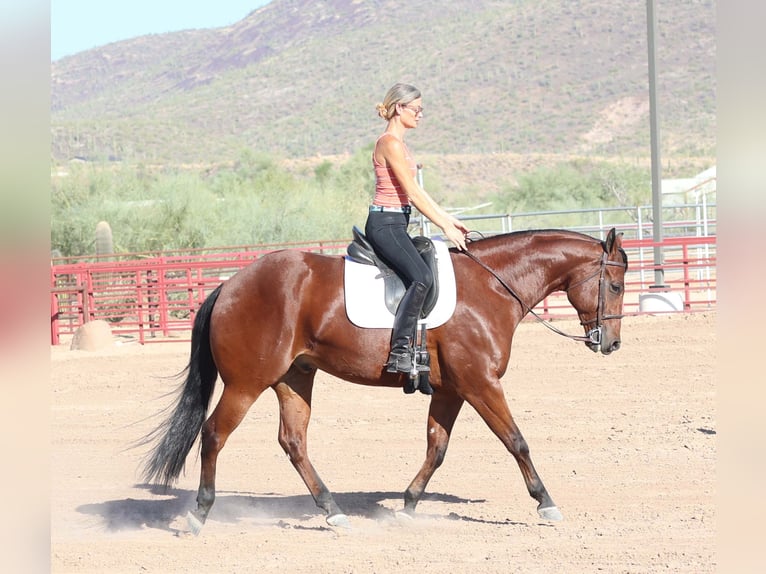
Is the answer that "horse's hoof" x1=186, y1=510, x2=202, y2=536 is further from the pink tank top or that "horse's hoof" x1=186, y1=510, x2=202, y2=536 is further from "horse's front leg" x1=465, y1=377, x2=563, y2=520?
the pink tank top

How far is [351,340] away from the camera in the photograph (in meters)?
6.09

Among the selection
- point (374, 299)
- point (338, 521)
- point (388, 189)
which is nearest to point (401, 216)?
point (388, 189)

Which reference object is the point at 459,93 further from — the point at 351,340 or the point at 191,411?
the point at 351,340

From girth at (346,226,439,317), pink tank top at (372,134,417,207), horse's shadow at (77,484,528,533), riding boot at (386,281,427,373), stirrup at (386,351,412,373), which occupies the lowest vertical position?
horse's shadow at (77,484,528,533)

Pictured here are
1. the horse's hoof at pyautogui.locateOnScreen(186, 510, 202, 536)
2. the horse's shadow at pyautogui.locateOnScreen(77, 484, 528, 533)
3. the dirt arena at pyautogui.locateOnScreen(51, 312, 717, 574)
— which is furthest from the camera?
the horse's shadow at pyautogui.locateOnScreen(77, 484, 528, 533)

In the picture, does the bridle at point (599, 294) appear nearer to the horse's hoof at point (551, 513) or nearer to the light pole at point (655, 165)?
the horse's hoof at point (551, 513)

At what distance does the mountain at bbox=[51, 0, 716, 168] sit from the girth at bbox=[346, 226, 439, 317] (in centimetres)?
5779

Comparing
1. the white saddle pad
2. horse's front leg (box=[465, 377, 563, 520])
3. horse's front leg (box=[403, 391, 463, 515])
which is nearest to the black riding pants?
the white saddle pad

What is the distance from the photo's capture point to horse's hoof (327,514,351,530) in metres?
6.22

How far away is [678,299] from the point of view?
17.2 metres
